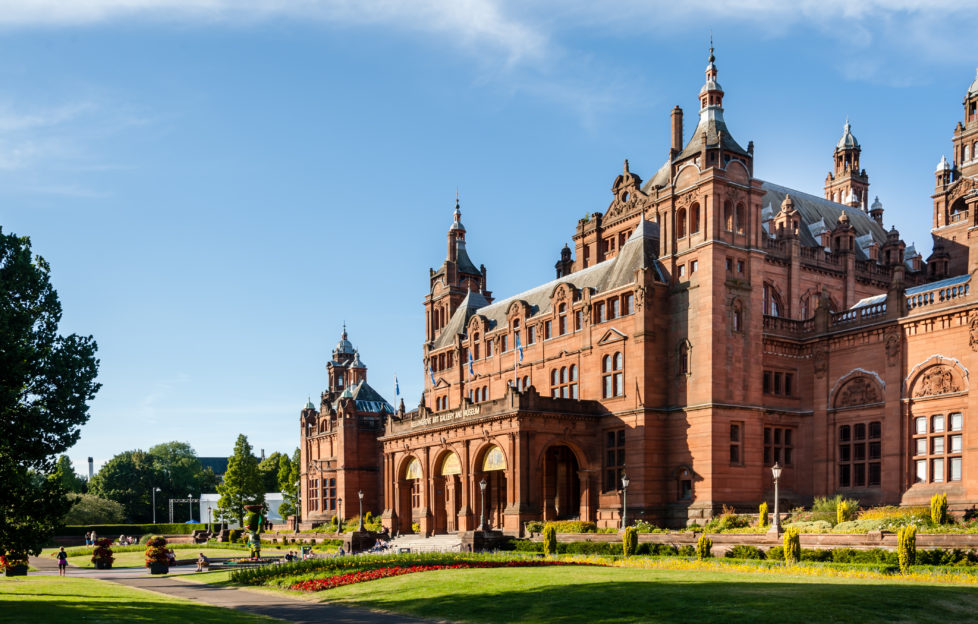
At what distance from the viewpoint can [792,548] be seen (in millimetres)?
34188

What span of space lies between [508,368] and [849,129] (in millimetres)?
40132

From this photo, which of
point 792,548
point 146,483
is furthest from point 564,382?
point 146,483

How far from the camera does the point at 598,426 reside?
60531 millimetres

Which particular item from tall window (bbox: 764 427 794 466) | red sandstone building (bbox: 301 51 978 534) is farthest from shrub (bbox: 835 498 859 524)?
tall window (bbox: 764 427 794 466)

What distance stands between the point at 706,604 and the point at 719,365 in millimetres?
32623

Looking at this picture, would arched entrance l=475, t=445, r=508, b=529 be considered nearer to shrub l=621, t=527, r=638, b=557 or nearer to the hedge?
shrub l=621, t=527, r=638, b=557

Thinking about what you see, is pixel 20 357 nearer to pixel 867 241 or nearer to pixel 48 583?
pixel 48 583

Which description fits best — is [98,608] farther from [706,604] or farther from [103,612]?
[706,604]

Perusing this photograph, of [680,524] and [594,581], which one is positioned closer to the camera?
[594,581]

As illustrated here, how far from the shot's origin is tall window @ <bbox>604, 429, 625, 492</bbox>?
5862 cm

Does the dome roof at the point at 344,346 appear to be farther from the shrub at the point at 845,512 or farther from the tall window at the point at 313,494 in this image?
the shrub at the point at 845,512

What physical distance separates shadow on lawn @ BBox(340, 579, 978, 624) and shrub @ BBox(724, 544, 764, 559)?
9867 millimetres

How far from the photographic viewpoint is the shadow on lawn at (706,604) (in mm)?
21641

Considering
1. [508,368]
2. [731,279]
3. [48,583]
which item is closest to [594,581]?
[48,583]
